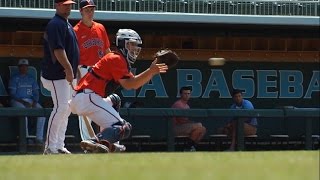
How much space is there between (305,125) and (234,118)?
5.20 feet

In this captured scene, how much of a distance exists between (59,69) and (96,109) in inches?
31.4

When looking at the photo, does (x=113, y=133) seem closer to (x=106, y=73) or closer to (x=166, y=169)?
(x=106, y=73)

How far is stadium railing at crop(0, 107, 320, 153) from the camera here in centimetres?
1419

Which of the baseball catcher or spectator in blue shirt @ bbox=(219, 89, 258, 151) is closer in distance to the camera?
the baseball catcher

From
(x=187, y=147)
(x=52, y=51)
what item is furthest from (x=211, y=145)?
(x=52, y=51)

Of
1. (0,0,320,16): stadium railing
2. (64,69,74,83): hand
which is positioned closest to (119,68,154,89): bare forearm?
(64,69,74,83): hand

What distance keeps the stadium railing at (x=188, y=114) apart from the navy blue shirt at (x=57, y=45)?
3612 mm

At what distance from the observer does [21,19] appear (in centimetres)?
1639

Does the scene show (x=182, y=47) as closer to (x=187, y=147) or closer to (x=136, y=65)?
(x=136, y=65)

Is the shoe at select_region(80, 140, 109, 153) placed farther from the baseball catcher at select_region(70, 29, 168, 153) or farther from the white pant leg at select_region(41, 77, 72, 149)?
the white pant leg at select_region(41, 77, 72, 149)

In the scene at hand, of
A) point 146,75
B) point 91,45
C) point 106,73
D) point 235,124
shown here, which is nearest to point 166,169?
point 146,75

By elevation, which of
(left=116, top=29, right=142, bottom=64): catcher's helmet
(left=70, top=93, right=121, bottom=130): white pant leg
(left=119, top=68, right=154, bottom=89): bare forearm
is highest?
(left=116, top=29, right=142, bottom=64): catcher's helmet

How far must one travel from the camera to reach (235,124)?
15.7 metres

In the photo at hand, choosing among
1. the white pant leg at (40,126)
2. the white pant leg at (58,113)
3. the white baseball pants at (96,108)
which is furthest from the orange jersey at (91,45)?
the white pant leg at (40,126)
